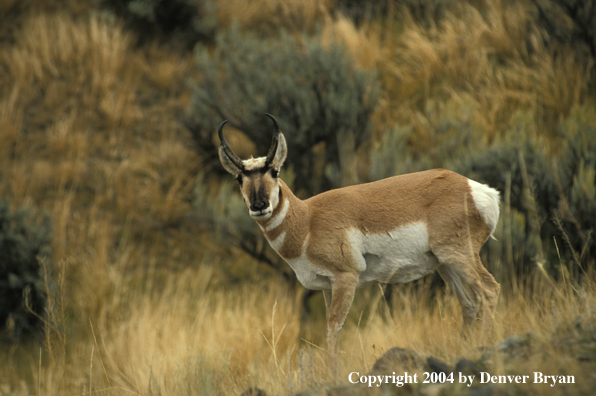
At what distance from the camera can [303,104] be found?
8.78 m

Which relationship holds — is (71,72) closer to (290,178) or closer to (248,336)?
(290,178)

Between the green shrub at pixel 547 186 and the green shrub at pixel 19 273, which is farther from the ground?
the green shrub at pixel 547 186

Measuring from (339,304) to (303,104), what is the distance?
17.3 feet

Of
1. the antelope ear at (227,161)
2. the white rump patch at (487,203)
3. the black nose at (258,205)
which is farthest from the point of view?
the white rump patch at (487,203)

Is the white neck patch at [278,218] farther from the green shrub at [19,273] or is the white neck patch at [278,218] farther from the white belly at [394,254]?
the green shrub at [19,273]

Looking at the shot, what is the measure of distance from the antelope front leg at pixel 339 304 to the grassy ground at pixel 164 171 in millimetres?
366

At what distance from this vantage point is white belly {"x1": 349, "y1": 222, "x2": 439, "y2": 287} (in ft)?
13.5

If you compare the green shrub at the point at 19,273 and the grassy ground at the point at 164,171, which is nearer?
the grassy ground at the point at 164,171

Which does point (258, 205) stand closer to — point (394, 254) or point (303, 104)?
point (394, 254)

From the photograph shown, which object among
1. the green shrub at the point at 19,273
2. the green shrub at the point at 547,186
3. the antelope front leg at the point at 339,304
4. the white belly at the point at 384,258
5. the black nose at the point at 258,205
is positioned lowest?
the green shrub at the point at 19,273

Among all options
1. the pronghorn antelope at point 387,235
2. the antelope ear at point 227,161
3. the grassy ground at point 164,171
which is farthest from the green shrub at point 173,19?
the pronghorn antelope at point 387,235

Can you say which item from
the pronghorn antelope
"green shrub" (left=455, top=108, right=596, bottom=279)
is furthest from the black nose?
"green shrub" (left=455, top=108, right=596, bottom=279)

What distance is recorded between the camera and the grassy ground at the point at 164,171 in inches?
246

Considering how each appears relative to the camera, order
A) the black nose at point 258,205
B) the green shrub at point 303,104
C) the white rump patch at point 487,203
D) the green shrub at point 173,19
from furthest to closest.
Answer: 1. the green shrub at point 173,19
2. the green shrub at point 303,104
3. the white rump patch at point 487,203
4. the black nose at point 258,205
